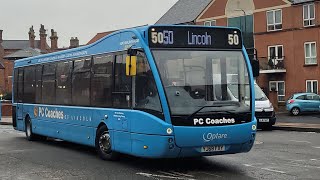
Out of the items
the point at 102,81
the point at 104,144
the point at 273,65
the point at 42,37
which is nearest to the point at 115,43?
the point at 102,81

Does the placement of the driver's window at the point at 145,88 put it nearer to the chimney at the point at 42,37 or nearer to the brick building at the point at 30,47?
the brick building at the point at 30,47

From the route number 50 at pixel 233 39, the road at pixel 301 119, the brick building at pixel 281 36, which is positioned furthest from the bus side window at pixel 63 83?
the brick building at pixel 281 36

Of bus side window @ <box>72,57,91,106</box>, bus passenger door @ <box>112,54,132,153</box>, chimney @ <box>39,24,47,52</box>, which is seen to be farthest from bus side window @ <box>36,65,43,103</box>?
chimney @ <box>39,24,47,52</box>

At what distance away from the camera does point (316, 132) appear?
65.0 feet

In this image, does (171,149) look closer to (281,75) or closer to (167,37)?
(167,37)

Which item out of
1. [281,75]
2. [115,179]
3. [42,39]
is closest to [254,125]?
[115,179]

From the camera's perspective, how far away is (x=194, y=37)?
33.2ft

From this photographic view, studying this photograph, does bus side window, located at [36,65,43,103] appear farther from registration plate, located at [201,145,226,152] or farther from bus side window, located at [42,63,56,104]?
registration plate, located at [201,145,226,152]

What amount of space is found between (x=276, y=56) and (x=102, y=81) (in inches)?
1370

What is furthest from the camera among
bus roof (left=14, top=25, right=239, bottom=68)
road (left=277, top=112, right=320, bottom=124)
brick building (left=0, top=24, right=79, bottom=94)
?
brick building (left=0, top=24, right=79, bottom=94)

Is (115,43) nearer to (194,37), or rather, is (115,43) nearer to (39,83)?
(194,37)

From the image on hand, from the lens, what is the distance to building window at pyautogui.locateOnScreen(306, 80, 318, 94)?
41250mm

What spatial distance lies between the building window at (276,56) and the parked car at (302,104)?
11087mm

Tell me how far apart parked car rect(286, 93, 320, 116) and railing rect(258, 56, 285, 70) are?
1098 cm
